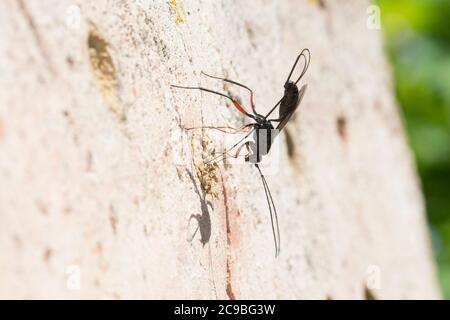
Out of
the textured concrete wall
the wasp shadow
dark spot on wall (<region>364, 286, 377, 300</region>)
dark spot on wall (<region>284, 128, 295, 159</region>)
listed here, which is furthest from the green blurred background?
the wasp shadow

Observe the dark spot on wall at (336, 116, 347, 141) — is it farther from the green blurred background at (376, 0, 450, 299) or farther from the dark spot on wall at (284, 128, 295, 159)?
the green blurred background at (376, 0, 450, 299)

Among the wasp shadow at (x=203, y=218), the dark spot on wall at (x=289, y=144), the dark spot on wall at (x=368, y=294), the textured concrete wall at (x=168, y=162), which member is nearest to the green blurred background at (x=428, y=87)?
the textured concrete wall at (x=168, y=162)

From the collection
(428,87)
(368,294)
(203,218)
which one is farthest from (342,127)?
(428,87)

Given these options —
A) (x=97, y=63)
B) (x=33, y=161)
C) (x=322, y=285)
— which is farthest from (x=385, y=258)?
(x=33, y=161)

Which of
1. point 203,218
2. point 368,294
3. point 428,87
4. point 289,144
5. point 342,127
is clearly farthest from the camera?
point 428,87

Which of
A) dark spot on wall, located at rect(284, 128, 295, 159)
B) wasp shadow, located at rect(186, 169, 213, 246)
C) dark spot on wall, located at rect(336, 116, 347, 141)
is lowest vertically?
wasp shadow, located at rect(186, 169, 213, 246)

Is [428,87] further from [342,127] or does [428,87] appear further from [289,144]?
[289,144]

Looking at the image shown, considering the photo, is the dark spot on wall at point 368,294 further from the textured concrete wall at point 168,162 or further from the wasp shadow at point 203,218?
the wasp shadow at point 203,218
